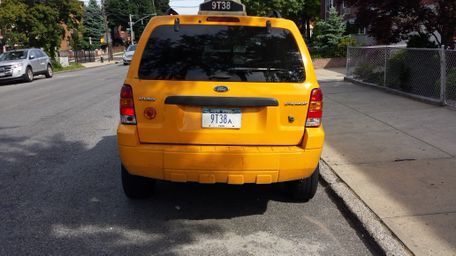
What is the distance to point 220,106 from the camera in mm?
4031

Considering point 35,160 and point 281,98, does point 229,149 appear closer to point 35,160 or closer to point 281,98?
point 281,98

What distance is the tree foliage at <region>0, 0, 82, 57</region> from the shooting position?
3036 centimetres

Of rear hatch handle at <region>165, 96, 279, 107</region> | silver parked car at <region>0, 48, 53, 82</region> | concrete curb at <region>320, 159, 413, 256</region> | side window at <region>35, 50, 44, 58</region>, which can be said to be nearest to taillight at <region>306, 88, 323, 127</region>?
rear hatch handle at <region>165, 96, 279, 107</region>

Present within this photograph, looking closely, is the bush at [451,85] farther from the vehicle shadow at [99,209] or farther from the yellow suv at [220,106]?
the yellow suv at [220,106]

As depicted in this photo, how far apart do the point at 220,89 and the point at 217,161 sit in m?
0.61

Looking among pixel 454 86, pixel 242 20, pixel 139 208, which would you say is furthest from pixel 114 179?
pixel 454 86

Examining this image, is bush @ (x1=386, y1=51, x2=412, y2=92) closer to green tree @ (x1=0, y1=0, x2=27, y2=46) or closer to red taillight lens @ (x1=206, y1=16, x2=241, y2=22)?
red taillight lens @ (x1=206, y1=16, x2=241, y2=22)

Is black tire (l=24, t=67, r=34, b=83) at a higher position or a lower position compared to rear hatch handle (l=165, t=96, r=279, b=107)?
lower

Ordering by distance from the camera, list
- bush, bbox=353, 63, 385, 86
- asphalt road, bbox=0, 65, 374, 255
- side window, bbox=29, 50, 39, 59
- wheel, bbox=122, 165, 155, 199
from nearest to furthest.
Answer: asphalt road, bbox=0, 65, 374, 255 → wheel, bbox=122, 165, 155, 199 → bush, bbox=353, 63, 385, 86 → side window, bbox=29, 50, 39, 59

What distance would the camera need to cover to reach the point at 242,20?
170 inches

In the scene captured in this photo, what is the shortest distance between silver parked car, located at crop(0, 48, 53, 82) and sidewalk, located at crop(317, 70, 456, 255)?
16.1 m

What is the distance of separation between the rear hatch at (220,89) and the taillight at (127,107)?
0.20ft

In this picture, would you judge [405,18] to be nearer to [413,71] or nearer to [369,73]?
[413,71]

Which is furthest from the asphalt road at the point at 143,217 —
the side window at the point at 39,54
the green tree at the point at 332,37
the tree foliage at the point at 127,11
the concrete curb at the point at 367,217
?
the tree foliage at the point at 127,11
